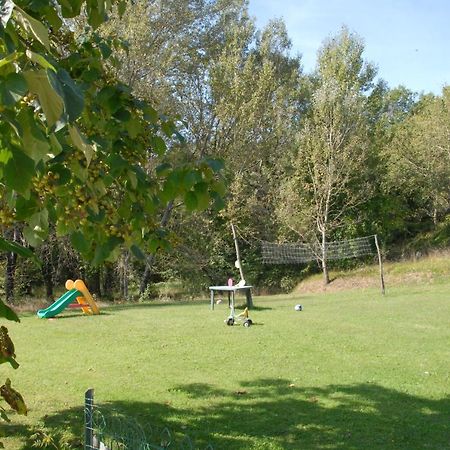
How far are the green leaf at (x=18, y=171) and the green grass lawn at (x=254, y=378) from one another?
399 cm

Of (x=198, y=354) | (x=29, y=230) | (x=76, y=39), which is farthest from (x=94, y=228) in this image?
(x=198, y=354)

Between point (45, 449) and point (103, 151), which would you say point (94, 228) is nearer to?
point (103, 151)

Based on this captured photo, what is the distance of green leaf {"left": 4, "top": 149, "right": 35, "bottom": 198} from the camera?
52.2 inches

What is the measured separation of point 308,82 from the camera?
2903 cm

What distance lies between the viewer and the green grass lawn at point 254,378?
17.0 ft

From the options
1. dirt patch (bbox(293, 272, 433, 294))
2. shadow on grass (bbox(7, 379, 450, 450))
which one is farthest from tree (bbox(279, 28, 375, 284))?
shadow on grass (bbox(7, 379, 450, 450))

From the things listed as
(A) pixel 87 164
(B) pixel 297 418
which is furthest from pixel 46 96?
(B) pixel 297 418

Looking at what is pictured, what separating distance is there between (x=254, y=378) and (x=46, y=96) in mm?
6438

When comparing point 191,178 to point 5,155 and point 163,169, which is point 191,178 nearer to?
point 163,169

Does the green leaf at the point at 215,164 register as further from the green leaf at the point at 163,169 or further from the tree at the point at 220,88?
the tree at the point at 220,88

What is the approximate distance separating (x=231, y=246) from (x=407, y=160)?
32.4 feet

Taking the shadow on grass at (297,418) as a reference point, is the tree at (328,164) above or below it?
above

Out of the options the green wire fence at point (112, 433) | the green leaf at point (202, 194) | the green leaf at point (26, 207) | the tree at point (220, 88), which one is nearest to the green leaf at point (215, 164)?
the green leaf at point (202, 194)

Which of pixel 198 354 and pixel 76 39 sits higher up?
pixel 76 39
